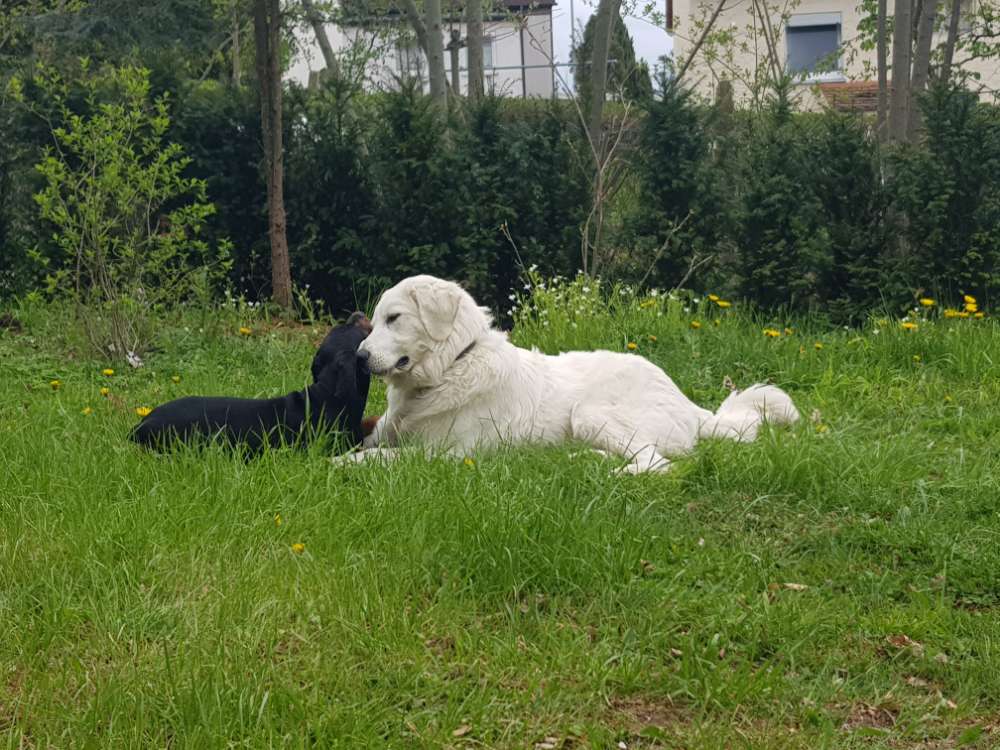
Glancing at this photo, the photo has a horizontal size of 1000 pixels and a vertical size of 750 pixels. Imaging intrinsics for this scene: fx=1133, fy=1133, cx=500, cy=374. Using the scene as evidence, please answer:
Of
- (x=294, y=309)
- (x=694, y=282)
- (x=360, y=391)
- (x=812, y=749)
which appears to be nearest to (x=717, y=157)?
(x=694, y=282)

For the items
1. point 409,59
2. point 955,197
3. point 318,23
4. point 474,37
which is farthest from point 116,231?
point 409,59

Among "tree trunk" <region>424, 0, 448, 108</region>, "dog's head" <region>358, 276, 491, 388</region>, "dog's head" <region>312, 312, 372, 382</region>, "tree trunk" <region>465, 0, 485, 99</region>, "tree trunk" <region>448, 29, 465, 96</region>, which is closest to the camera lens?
"dog's head" <region>358, 276, 491, 388</region>

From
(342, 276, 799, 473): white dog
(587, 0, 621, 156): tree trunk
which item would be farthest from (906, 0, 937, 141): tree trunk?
(342, 276, 799, 473): white dog

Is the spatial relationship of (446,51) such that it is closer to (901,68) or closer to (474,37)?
(474,37)

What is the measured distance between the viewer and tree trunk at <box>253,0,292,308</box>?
33.8ft

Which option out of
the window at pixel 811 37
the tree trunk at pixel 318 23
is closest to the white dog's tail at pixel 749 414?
the tree trunk at pixel 318 23

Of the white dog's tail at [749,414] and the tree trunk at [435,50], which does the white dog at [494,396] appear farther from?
the tree trunk at [435,50]

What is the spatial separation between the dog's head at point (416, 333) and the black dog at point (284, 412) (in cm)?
15

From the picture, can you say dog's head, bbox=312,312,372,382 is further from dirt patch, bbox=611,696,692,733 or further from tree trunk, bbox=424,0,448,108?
tree trunk, bbox=424,0,448,108

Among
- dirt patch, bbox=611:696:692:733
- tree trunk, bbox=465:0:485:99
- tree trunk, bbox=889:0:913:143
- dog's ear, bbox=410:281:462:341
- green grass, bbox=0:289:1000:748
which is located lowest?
dirt patch, bbox=611:696:692:733

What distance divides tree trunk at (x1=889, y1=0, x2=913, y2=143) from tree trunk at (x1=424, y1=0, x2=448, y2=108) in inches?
194

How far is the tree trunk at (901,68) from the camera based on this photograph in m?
11.3

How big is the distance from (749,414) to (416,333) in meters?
1.90

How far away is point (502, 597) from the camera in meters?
4.14
